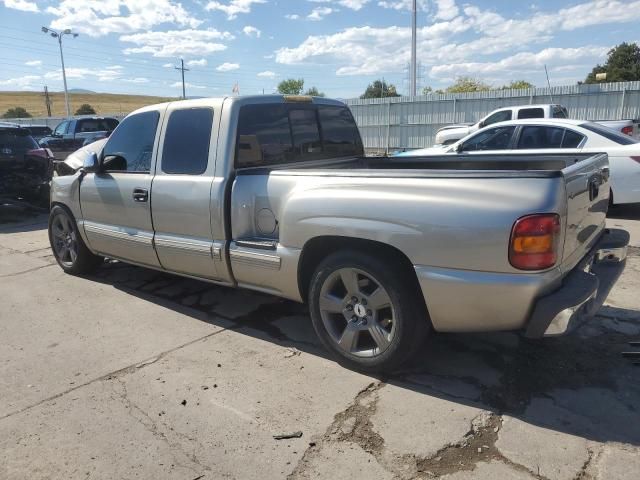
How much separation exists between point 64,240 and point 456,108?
19330 millimetres

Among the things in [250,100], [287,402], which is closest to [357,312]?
[287,402]

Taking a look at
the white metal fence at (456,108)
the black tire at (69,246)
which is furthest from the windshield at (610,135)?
the white metal fence at (456,108)

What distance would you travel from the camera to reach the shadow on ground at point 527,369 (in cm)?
A: 290

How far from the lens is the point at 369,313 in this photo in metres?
3.32

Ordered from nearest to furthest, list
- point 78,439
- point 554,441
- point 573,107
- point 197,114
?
1. point 554,441
2. point 78,439
3. point 197,114
4. point 573,107

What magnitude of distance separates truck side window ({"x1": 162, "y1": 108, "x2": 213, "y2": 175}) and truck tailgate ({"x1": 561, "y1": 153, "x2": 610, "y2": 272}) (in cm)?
260

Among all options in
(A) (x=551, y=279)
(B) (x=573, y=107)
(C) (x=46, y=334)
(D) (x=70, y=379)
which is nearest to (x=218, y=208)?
(D) (x=70, y=379)

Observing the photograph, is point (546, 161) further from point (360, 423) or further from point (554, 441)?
point (360, 423)

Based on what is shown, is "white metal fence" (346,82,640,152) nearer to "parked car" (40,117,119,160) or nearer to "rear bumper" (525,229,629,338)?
"parked car" (40,117,119,160)

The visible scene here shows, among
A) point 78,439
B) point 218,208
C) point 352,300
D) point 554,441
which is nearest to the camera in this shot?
point 554,441

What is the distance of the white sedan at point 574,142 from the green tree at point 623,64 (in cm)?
5238

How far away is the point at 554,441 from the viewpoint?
267 centimetres

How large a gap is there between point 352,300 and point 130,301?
267 centimetres

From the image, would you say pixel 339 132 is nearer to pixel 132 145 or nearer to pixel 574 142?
Result: pixel 132 145
